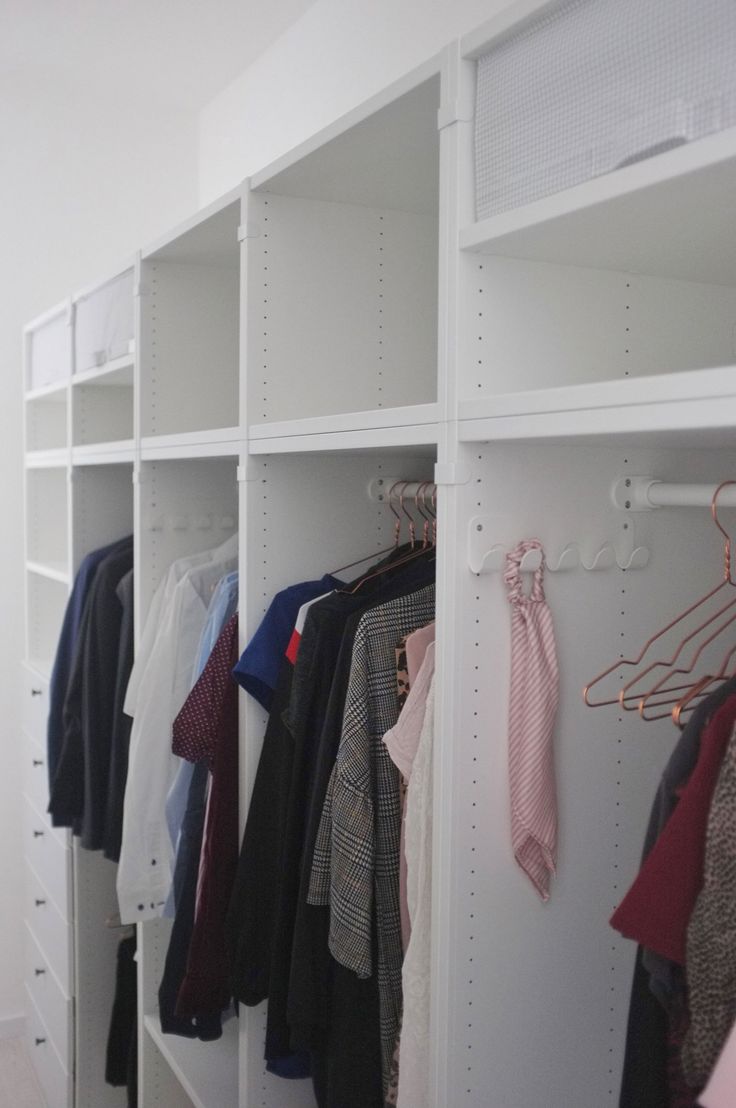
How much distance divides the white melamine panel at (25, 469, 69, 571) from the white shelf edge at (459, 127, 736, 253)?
280 cm

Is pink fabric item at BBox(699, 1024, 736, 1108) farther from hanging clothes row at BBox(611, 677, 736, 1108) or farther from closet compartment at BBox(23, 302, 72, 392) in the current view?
closet compartment at BBox(23, 302, 72, 392)

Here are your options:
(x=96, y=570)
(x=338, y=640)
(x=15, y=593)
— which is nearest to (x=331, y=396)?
(x=338, y=640)

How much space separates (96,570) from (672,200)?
7.22 feet

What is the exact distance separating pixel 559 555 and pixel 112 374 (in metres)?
1.88

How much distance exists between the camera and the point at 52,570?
11.0 ft

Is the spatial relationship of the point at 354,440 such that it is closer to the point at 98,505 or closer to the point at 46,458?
the point at 98,505

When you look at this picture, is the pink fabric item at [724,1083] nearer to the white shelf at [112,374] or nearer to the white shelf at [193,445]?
the white shelf at [193,445]

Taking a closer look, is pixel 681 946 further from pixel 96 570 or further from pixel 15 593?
pixel 15 593

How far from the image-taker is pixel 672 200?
1.01m

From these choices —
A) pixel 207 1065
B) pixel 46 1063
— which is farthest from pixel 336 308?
pixel 46 1063

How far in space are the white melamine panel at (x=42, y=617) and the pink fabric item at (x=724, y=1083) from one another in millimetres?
3208

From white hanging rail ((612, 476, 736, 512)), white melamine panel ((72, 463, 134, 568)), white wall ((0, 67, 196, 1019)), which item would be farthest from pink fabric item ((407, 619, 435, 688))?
white wall ((0, 67, 196, 1019))

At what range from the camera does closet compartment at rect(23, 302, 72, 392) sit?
3.15m

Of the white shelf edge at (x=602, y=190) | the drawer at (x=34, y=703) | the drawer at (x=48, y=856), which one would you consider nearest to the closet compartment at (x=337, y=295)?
the white shelf edge at (x=602, y=190)
